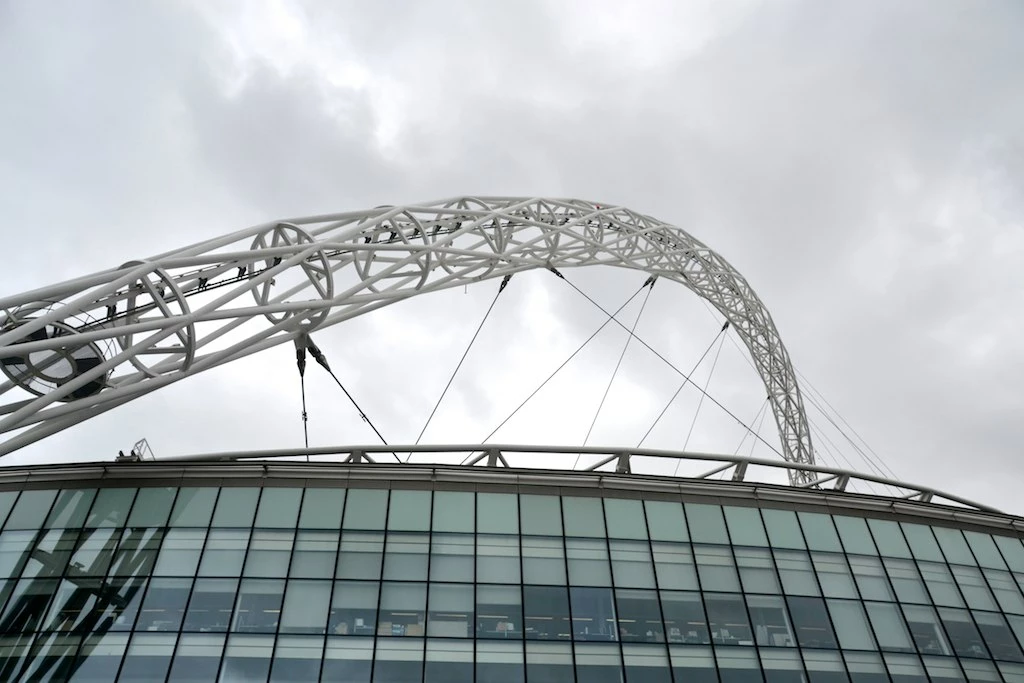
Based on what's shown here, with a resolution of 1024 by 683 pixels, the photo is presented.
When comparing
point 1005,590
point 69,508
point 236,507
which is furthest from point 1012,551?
point 69,508

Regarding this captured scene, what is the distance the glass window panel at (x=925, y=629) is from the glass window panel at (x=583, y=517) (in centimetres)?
1158

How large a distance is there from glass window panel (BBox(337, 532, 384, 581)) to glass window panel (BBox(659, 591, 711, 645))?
9.98m

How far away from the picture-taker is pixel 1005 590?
30.6 metres

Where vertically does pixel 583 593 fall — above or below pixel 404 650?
above

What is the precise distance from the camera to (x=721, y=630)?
1043 inches

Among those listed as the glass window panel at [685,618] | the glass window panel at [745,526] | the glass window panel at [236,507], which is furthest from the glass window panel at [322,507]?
the glass window panel at [745,526]

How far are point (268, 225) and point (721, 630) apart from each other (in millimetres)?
20797

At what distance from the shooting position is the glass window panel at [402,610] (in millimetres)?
25250

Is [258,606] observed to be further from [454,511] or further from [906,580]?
[906,580]

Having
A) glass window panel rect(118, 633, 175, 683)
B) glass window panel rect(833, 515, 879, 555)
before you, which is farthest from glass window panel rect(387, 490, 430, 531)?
glass window panel rect(833, 515, 879, 555)

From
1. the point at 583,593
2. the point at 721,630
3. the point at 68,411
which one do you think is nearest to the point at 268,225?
the point at 68,411

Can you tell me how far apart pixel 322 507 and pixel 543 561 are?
27.0 feet

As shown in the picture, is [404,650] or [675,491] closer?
[404,650]

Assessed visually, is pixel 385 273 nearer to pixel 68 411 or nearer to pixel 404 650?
pixel 68 411
